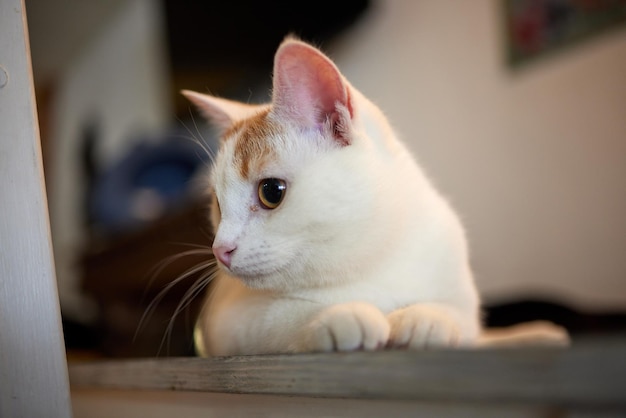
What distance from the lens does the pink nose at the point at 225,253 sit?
71cm

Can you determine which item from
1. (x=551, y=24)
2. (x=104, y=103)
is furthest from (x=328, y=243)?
(x=104, y=103)

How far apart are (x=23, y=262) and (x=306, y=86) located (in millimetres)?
393

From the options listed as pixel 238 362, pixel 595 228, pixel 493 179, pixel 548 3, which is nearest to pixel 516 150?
pixel 493 179

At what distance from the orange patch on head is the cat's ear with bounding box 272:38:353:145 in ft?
0.11

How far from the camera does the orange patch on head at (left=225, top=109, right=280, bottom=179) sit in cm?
74

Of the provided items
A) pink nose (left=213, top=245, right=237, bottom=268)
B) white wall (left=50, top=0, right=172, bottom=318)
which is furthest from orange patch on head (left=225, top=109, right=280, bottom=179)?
white wall (left=50, top=0, right=172, bottom=318)

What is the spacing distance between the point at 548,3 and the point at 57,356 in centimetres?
179

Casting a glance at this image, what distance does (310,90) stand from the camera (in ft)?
2.36

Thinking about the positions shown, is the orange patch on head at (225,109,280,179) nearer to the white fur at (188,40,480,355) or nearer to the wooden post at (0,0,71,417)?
the white fur at (188,40,480,355)

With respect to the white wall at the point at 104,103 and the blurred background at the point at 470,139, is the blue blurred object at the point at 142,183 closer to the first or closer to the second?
the blurred background at the point at 470,139

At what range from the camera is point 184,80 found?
99.7 inches

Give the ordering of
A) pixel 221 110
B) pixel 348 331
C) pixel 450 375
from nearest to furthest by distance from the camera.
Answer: pixel 450 375 → pixel 348 331 → pixel 221 110

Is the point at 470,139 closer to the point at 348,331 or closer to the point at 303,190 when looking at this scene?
the point at 303,190

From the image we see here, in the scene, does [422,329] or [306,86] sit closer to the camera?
[422,329]
